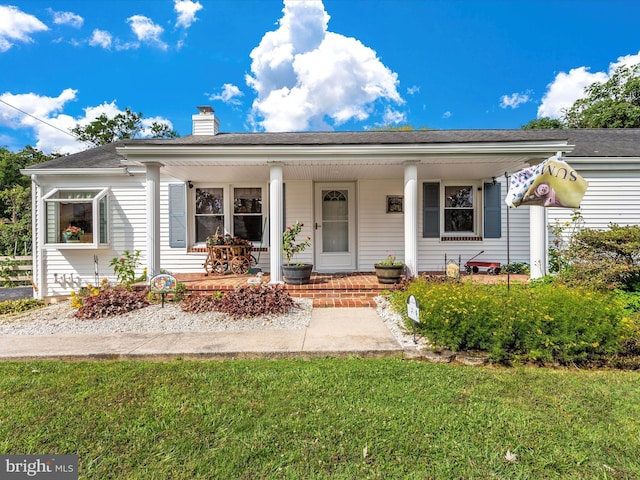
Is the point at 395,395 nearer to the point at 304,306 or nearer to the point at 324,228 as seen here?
the point at 304,306

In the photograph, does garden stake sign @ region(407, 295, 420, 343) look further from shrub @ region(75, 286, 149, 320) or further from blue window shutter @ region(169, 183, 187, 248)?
blue window shutter @ region(169, 183, 187, 248)

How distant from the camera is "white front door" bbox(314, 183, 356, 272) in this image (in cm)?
781

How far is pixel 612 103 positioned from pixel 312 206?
67.1ft

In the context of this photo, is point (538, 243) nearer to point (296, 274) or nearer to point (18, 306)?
point (296, 274)

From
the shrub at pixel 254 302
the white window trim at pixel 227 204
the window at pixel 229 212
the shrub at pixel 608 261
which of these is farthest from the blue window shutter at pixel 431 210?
the shrub at pixel 254 302

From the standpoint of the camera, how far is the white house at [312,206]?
704 centimetres

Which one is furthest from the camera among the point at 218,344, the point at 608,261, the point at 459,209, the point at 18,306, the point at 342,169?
the point at 459,209

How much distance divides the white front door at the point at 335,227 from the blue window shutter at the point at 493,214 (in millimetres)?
3248

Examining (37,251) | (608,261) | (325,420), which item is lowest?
(325,420)

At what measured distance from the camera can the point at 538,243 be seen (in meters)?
5.91

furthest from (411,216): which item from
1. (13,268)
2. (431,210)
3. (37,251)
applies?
(13,268)

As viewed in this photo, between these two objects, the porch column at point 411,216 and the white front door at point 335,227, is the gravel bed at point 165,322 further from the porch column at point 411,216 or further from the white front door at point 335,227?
the white front door at point 335,227

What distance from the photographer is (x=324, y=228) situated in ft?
25.8

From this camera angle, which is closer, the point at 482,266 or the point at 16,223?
the point at 482,266
